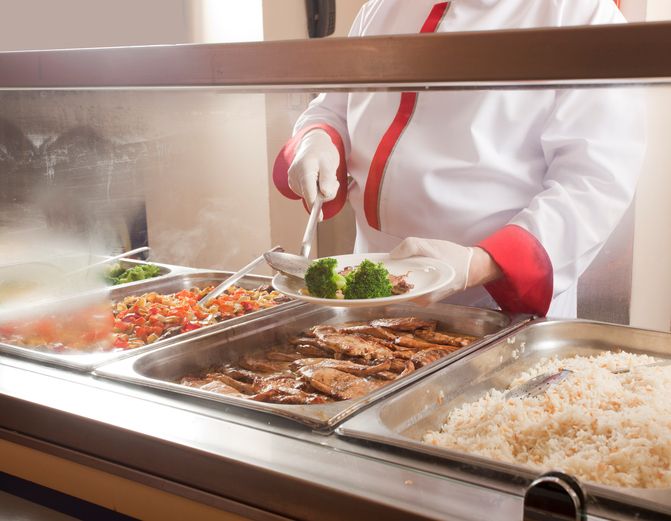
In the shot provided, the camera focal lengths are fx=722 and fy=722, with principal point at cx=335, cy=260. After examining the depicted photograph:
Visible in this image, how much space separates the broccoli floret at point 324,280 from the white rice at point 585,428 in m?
0.32

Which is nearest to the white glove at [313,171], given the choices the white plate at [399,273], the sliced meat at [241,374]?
the white plate at [399,273]

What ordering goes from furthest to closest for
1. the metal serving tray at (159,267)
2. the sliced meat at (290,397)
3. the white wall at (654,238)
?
the metal serving tray at (159,267)
the white wall at (654,238)
the sliced meat at (290,397)

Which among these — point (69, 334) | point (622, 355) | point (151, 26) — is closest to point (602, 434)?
point (622, 355)

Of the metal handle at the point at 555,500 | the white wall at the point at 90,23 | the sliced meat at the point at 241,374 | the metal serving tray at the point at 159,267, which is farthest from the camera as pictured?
the white wall at the point at 90,23

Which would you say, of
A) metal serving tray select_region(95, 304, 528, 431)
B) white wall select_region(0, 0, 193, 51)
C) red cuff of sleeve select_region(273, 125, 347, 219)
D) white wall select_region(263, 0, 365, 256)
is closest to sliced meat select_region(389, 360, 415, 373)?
metal serving tray select_region(95, 304, 528, 431)

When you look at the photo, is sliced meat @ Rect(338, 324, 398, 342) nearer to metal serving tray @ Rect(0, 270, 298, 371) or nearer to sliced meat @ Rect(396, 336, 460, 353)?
sliced meat @ Rect(396, 336, 460, 353)

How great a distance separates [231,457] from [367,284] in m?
0.47

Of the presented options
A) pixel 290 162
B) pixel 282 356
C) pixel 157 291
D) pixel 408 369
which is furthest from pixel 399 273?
pixel 157 291

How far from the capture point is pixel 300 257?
61.6 inches

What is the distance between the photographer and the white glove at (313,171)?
5.82ft

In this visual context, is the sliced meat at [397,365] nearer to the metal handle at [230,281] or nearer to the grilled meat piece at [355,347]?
the grilled meat piece at [355,347]

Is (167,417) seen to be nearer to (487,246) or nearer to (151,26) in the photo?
(487,246)

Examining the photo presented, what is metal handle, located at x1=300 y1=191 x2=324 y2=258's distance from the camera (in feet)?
5.43

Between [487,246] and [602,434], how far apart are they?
0.58 metres
